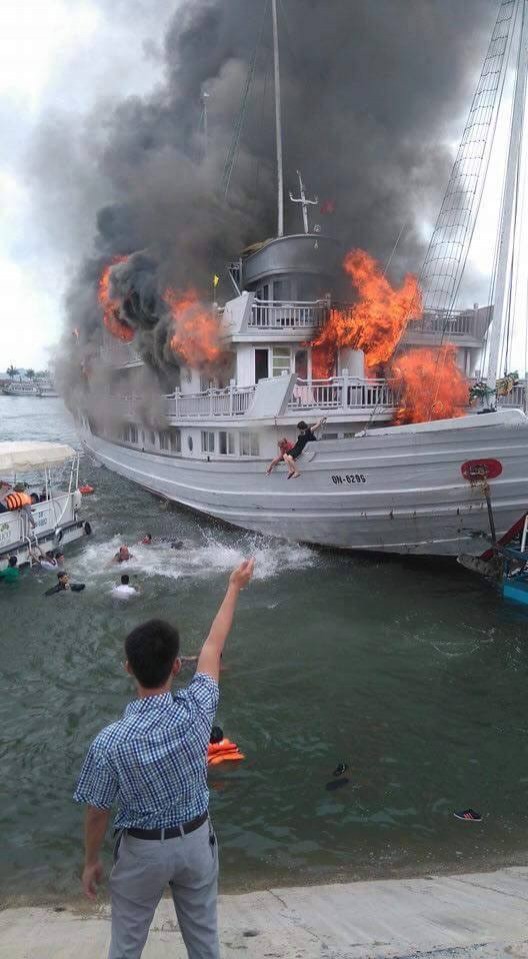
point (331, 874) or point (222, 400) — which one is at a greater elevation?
point (222, 400)

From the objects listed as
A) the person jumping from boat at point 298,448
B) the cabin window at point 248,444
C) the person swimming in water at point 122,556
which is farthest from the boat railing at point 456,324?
the person swimming in water at point 122,556

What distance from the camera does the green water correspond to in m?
6.94

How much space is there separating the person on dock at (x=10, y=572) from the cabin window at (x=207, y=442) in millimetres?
7931

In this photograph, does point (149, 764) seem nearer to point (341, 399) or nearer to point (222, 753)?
point (222, 753)

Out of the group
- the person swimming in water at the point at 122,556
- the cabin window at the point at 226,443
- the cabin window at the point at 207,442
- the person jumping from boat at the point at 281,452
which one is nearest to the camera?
the person jumping from boat at the point at 281,452

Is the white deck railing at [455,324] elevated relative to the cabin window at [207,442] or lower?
elevated

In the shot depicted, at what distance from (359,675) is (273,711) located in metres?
1.90

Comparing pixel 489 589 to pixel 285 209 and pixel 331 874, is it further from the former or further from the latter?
pixel 285 209

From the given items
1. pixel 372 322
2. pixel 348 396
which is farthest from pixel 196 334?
pixel 348 396

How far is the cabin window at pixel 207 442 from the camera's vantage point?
22109 millimetres

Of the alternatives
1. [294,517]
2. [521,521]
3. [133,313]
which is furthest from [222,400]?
[521,521]

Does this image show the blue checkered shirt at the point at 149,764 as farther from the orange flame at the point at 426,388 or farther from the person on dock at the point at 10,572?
the orange flame at the point at 426,388

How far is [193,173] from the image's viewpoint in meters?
25.9

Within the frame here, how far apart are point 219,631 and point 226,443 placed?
17.8 meters
